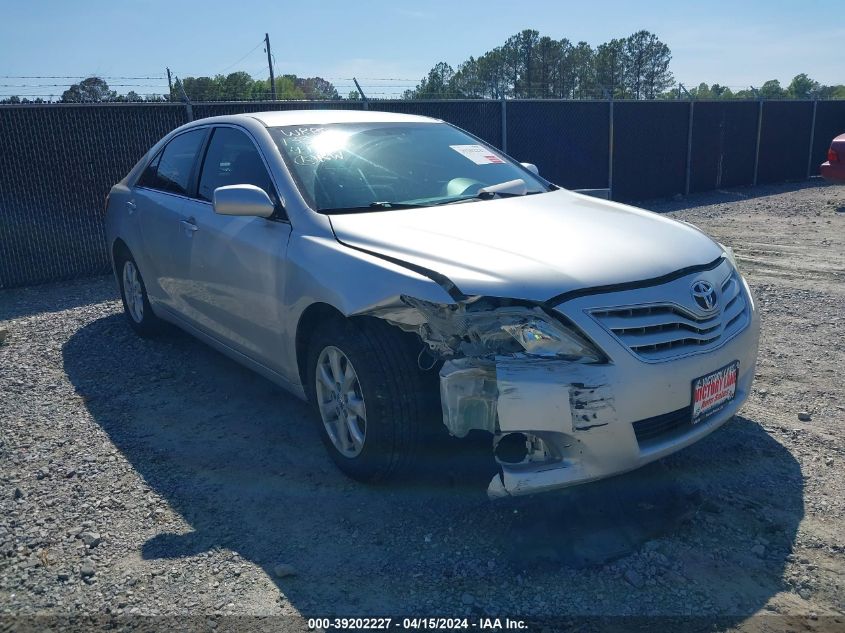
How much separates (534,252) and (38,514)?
2539 mm

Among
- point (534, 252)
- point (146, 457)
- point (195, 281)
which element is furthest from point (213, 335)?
point (534, 252)

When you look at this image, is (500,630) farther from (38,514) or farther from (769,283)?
(769,283)

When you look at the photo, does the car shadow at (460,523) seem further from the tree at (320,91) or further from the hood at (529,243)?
the tree at (320,91)

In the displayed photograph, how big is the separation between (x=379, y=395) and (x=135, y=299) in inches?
140

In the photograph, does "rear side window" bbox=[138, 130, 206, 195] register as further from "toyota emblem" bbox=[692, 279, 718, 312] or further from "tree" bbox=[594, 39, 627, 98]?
"tree" bbox=[594, 39, 627, 98]

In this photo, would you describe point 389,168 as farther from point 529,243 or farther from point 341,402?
point 341,402

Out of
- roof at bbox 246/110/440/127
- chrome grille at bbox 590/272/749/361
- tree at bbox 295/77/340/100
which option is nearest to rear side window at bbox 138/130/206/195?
roof at bbox 246/110/440/127

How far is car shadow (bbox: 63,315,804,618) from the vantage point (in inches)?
110

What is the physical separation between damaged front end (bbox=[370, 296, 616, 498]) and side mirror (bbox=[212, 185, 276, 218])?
1.15 m

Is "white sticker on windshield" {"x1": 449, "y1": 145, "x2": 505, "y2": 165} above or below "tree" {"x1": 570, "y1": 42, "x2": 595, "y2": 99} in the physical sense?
below

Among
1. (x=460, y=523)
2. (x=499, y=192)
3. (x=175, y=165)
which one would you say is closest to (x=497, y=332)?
(x=460, y=523)

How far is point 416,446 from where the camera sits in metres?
3.23

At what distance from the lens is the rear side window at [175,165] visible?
4.99 metres

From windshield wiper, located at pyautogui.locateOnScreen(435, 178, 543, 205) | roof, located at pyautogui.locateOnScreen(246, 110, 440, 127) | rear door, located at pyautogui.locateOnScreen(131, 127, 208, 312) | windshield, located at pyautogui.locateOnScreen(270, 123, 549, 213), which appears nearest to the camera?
windshield, located at pyautogui.locateOnScreen(270, 123, 549, 213)
